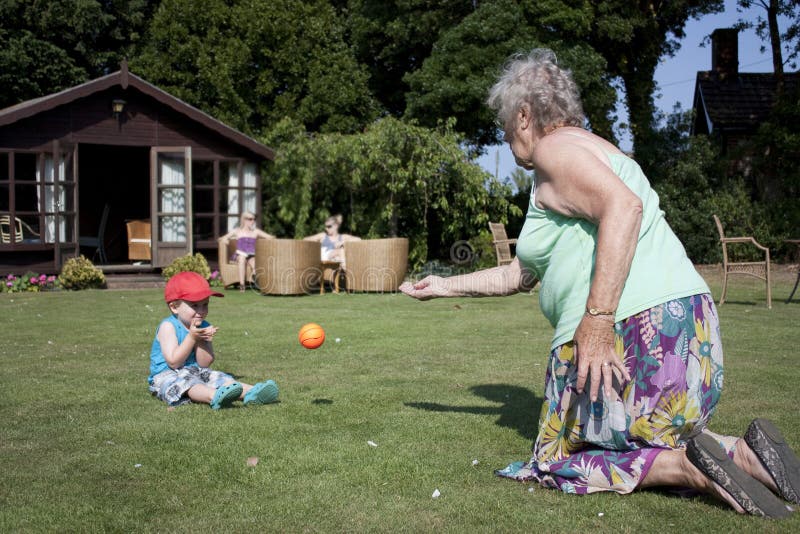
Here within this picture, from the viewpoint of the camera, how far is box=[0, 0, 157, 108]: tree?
77.8 feet

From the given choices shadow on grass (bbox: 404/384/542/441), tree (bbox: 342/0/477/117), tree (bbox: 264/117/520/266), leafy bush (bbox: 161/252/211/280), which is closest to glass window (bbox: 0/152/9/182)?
leafy bush (bbox: 161/252/211/280)

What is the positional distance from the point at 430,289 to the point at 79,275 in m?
12.0

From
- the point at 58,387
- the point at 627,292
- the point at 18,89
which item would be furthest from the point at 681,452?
the point at 18,89

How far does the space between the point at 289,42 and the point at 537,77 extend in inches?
880

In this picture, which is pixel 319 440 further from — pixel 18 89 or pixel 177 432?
pixel 18 89

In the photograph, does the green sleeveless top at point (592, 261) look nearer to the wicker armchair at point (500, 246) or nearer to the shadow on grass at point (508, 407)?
the shadow on grass at point (508, 407)

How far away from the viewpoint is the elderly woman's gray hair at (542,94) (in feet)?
10.1

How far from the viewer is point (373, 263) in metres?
13.3

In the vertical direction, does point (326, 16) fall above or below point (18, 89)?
above

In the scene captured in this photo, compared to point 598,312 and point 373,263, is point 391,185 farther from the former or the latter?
point 598,312

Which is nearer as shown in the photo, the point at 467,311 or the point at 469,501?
the point at 469,501

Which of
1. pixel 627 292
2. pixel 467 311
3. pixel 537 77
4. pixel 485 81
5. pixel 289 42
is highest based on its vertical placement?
pixel 289 42

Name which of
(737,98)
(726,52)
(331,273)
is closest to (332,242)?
(331,273)

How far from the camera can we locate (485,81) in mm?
19781
